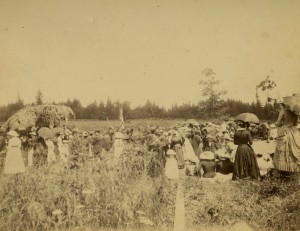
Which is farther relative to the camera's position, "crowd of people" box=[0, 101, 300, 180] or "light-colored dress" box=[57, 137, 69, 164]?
"light-colored dress" box=[57, 137, 69, 164]

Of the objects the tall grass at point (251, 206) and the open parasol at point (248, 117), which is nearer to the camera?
the tall grass at point (251, 206)

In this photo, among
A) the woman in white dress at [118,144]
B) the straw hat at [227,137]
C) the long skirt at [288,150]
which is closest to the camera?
the long skirt at [288,150]

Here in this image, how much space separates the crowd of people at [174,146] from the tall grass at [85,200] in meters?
0.35

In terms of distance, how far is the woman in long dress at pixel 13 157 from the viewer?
185 inches

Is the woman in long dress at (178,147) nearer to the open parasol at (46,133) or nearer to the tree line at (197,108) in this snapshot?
the tree line at (197,108)

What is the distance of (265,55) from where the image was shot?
15.2ft

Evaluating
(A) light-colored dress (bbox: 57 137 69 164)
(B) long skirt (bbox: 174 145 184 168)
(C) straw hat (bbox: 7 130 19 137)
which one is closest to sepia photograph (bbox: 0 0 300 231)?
(C) straw hat (bbox: 7 130 19 137)

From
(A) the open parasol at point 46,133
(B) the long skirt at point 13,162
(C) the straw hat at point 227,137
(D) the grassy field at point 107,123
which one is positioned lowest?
(B) the long skirt at point 13,162

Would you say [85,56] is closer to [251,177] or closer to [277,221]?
[251,177]

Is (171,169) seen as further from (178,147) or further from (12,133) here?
(12,133)

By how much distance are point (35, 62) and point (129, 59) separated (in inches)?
51.8

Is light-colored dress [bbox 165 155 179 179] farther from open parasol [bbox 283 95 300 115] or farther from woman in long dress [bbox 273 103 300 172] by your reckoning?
open parasol [bbox 283 95 300 115]

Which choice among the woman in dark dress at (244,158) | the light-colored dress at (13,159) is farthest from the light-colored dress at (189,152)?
the light-colored dress at (13,159)

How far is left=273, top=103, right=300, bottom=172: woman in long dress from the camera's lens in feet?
14.2
